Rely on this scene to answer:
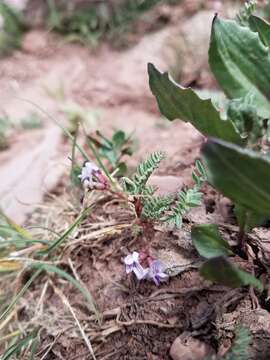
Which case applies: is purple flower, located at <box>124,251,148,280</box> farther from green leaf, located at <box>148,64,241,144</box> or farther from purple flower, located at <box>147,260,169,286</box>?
green leaf, located at <box>148,64,241,144</box>

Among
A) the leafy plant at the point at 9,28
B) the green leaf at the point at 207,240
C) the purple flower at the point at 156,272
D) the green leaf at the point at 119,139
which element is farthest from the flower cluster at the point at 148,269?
the leafy plant at the point at 9,28

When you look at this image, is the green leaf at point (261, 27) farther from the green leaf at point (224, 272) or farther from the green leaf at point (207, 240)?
the green leaf at point (224, 272)

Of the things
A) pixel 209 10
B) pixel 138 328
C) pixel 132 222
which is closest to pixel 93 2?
pixel 209 10

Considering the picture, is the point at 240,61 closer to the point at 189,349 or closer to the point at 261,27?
the point at 261,27

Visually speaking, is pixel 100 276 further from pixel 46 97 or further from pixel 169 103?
pixel 46 97

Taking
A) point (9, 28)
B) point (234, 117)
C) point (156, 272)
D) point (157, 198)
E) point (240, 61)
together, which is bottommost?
point (156, 272)

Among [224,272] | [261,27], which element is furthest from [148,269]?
[261,27]

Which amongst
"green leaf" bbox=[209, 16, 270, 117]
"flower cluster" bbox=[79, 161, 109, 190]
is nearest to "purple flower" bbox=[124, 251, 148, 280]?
"flower cluster" bbox=[79, 161, 109, 190]
